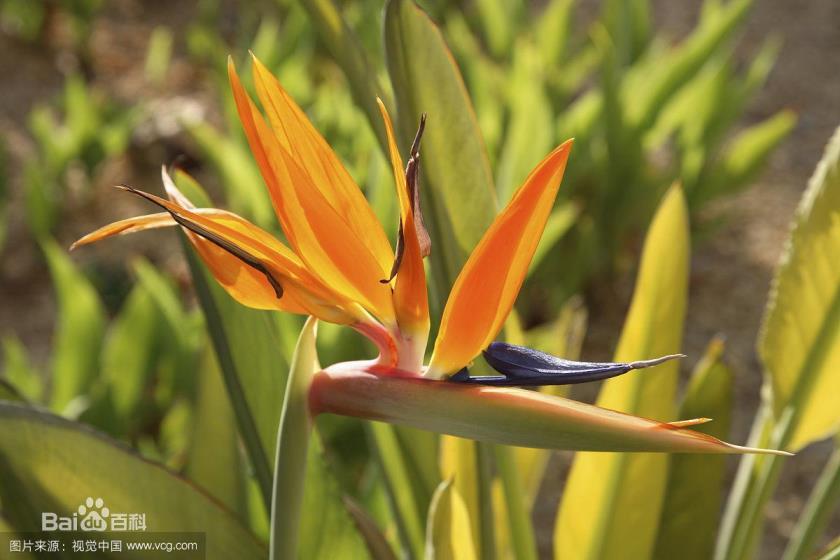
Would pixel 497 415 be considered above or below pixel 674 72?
below

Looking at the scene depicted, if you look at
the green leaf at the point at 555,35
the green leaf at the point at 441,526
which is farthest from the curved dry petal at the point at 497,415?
the green leaf at the point at 555,35

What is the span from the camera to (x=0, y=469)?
433 mm

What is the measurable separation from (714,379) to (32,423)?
17.3 inches

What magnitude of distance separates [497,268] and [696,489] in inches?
15.9

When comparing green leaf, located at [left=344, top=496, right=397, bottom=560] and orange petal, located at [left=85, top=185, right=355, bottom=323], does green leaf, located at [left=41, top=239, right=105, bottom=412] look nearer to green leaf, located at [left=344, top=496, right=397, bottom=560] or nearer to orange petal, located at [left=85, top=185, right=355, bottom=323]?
green leaf, located at [left=344, top=496, right=397, bottom=560]

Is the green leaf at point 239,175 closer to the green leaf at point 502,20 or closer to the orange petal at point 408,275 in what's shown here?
the green leaf at point 502,20

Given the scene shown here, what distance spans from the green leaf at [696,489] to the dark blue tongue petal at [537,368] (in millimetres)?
359

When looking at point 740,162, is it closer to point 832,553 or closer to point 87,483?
point 832,553

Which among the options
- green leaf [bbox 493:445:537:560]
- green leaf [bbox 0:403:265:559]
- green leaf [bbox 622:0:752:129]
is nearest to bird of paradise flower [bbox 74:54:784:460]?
green leaf [bbox 0:403:265:559]

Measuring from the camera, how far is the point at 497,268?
0.32 meters

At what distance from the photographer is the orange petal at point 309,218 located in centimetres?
33

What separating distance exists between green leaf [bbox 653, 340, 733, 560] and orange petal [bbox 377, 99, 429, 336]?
0.38 m

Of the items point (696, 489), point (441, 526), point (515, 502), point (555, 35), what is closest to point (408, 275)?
point (441, 526)

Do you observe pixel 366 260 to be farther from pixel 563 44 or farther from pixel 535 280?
pixel 563 44
